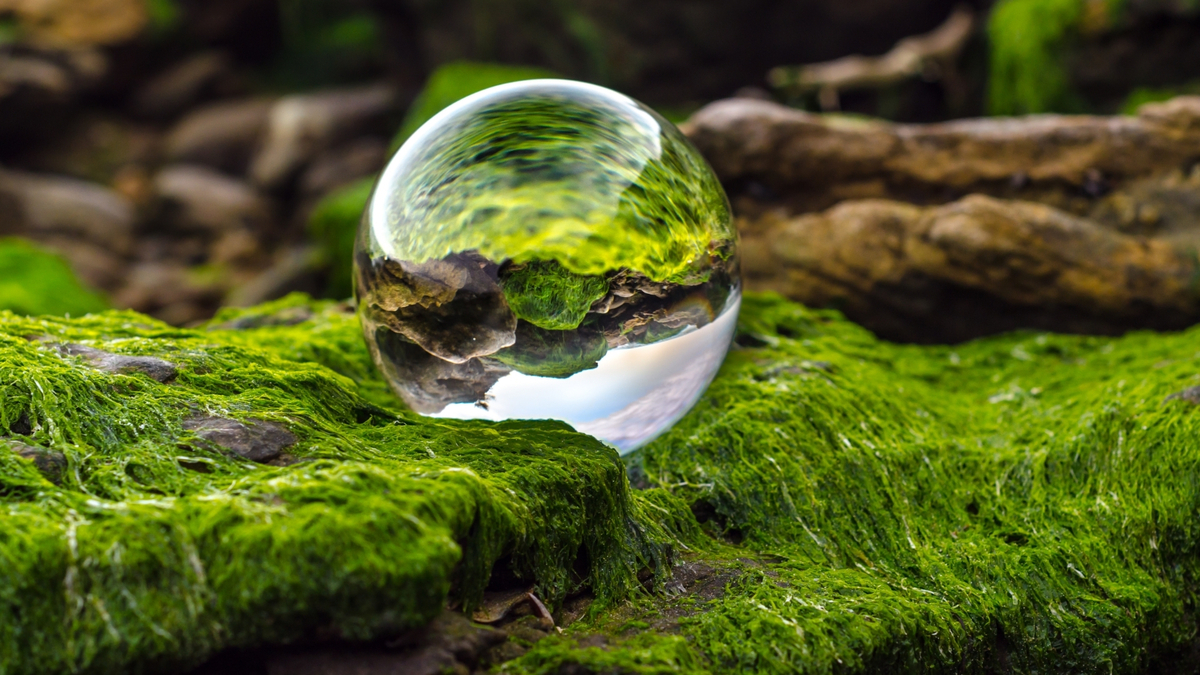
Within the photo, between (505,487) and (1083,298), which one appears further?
(1083,298)

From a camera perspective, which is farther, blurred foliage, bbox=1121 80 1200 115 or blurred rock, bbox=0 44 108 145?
blurred rock, bbox=0 44 108 145

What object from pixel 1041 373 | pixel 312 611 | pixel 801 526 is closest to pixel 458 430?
pixel 312 611

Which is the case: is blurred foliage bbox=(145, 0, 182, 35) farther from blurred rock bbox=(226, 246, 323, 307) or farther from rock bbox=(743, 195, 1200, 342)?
rock bbox=(743, 195, 1200, 342)

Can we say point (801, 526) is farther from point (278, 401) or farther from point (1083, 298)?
point (1083, 298)

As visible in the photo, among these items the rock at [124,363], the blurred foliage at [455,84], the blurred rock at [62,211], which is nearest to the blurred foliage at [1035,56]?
the blurred foliage at [455,84]

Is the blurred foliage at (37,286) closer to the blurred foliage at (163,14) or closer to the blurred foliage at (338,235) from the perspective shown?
the blurred foliage at (338,235)

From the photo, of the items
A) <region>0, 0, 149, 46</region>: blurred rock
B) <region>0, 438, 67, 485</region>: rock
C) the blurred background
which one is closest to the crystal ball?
<region>0, 438, 67, 485</region>: rock

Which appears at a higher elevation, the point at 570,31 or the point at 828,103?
the point at 570,31
